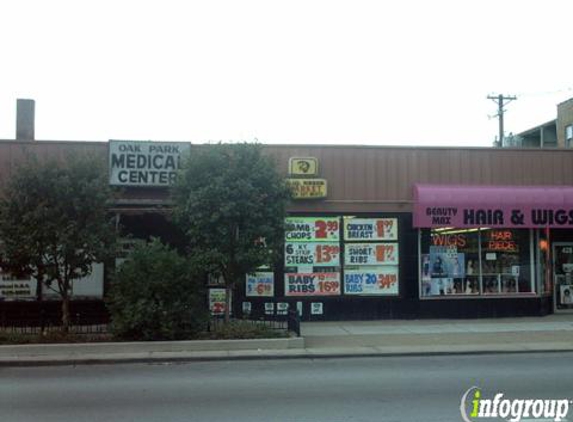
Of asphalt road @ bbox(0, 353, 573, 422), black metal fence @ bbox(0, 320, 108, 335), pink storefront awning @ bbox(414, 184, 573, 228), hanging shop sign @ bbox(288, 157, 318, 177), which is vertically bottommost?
asphalt road @ bbox(0, 353, 573, 422)

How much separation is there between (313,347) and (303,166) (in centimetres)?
588

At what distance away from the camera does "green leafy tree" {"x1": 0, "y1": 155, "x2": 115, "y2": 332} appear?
13.0 meters

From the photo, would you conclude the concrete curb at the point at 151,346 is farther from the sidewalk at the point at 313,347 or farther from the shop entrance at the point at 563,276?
the shop entrance at the point at 563,276

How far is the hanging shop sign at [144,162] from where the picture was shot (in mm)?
16859

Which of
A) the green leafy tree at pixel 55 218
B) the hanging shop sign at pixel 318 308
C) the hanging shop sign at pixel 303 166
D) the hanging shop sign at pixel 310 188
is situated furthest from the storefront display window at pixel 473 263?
the green leafy tree at pixel 55 218

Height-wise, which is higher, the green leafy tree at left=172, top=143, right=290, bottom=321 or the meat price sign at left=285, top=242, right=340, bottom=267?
the green leafy tree at left=172, top=143, right=290, bottom=321

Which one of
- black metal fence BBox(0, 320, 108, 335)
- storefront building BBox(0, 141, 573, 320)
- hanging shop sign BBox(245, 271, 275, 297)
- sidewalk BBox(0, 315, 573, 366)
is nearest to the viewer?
sidewalk BBox(0, 315, 573, 366)

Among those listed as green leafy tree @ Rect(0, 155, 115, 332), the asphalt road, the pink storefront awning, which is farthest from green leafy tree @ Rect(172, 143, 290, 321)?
the pink storefront awning

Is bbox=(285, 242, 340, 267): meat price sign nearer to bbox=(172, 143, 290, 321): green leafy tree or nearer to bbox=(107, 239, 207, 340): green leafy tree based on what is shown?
bbox=(172, 143, 290, 321): green leafy tree

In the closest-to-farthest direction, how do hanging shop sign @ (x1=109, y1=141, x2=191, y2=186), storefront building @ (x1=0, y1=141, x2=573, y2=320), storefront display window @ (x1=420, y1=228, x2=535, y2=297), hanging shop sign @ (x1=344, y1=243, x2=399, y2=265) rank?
hanging shop sign @ (x1=109, y1=141, x2=191, y2=186) < storefront building @ (x1=0, y1=141, x2=573, y2=320) < hanging shop sign @ (x1=344, y1=243, x2=399, y2=265) < storefront display window @ (x1=420, y1=228, x2=535, y2=297)

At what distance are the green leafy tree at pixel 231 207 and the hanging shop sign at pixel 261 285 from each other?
3084 millimetres

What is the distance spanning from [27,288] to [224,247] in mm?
6301

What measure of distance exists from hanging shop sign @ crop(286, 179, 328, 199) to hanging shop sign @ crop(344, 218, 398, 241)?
3.58 ft

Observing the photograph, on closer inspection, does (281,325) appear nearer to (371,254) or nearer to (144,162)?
(371,254)
